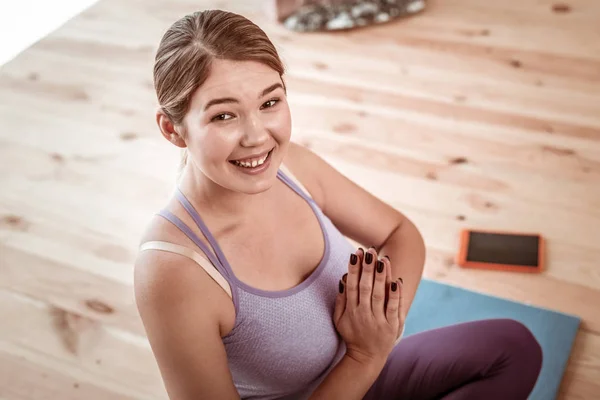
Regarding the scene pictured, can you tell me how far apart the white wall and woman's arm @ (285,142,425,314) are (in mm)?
2395

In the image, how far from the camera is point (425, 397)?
1.55m

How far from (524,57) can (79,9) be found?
2.10 metres

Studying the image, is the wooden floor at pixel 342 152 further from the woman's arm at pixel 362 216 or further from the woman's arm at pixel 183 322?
the woman's arm at pixel 183 322

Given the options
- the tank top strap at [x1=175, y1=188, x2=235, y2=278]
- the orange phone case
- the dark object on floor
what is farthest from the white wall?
the tank top strap at [x1=175, y1=188, x2=235, y2=278]

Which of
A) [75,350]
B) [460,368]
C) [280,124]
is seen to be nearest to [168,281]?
[280,124]

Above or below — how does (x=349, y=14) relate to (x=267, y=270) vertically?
below

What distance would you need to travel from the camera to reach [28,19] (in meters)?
3.74

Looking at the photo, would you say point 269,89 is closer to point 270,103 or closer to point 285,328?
point 270,103

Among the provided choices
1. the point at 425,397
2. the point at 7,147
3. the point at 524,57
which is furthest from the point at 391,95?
the point at 425,397

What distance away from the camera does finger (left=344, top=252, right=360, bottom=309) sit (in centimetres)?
133

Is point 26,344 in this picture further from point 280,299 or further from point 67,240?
point 280,299

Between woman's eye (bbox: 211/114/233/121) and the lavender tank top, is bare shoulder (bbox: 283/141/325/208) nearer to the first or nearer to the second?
the lavender tank top

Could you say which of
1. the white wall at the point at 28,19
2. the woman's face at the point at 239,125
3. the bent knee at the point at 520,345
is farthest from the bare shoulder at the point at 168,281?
the white wall at the point at 28,19

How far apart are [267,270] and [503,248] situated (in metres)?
1.16
